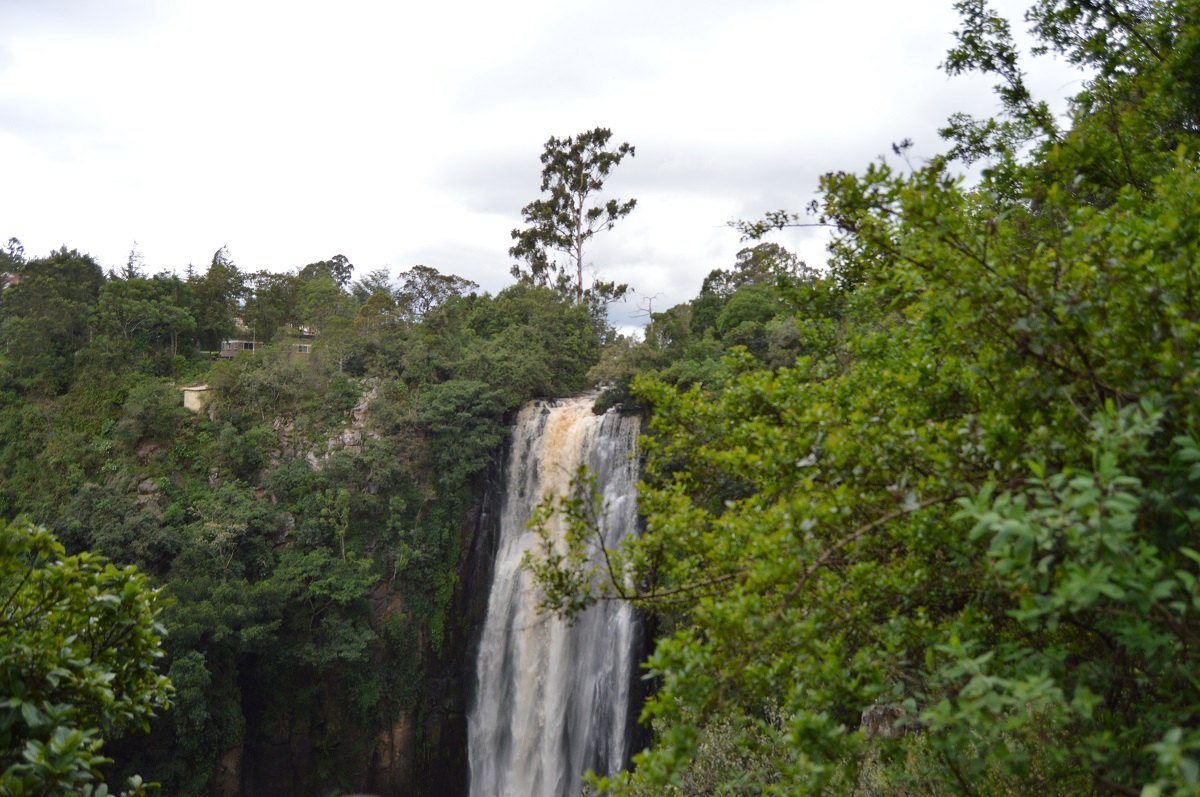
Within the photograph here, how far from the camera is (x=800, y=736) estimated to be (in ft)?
9.14

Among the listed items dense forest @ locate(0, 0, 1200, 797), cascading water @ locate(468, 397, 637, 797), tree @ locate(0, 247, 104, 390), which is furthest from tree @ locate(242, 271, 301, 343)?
dense forest @ locate(0, 0, 1200, 797)

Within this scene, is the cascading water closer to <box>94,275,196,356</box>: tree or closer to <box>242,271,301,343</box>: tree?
<box>94,275,196,356</box>: tree

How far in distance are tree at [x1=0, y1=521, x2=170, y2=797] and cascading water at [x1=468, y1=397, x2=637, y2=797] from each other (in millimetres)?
11407

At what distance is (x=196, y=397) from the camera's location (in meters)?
20.3

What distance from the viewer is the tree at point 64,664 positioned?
2.88m

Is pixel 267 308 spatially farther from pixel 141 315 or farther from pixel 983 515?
pixel 983 515

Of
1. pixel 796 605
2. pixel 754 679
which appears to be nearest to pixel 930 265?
pixel 796 605

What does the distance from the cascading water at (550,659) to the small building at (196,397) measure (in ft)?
28.5

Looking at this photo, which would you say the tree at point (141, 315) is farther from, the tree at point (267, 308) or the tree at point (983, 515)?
the tree at point (983, 515)

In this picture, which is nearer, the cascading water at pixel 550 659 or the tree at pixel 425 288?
the cascading water at pixel 550 659

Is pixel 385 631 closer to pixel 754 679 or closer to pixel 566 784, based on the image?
pixel 566 784

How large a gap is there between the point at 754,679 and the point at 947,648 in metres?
0.89

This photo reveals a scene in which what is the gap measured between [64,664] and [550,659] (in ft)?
47.1

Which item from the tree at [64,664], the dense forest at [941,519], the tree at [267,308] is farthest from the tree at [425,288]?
the tree at [64,664]
